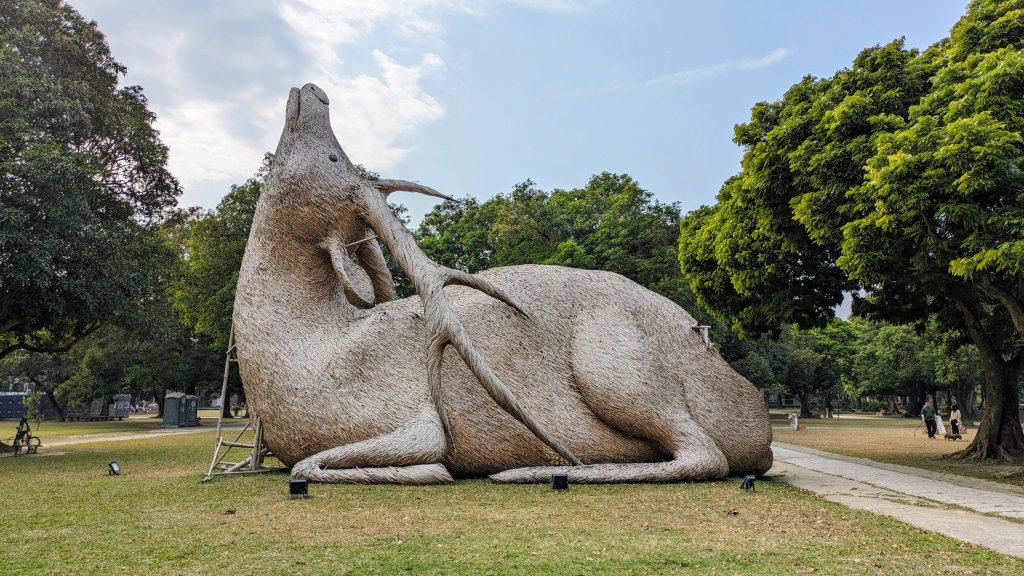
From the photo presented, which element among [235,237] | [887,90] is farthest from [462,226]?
[887,90]

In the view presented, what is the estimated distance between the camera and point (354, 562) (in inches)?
175

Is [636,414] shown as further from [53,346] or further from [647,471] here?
[53,346]

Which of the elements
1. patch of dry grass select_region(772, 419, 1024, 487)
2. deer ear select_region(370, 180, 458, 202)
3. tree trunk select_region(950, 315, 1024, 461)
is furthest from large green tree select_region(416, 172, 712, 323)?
deer ear select_region(370, 180, 458, 202)

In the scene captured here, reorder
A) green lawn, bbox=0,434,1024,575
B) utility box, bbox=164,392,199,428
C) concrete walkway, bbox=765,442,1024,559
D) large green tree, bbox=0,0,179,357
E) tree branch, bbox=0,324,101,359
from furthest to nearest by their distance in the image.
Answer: utility box, bbox=164,392,199,428 < tree branch, bbox=0,324,101,359 < large green tree, bbox=0,0,179,357 < concrete walkway, bbox=765,442,1024,559 < green lawn, bbox=0,434,1024,575

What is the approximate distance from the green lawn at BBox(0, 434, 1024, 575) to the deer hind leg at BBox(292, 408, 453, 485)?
Result: 0.81ft

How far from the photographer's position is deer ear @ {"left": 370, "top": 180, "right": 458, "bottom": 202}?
998 cm

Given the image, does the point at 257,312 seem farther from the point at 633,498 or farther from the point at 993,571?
the point at 993,571

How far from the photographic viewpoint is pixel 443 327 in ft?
26.9

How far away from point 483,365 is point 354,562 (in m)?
3.79

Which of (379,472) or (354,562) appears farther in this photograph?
(379,472)

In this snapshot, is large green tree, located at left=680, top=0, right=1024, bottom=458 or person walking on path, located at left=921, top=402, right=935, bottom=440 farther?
person walking on path, located at left=921, top=402, right=935, bottom=440

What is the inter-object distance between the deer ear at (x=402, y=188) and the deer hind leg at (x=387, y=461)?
137 inches

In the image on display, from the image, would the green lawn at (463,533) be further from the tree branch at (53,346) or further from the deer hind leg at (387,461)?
the tree branch at (53,346)

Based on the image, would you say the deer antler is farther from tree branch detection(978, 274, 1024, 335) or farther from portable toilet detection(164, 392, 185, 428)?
portable toilet detection(164, 392, 185, 428)
